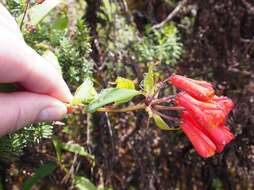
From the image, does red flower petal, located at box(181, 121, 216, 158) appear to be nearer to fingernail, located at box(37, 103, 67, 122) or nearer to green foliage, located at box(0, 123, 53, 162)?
fingernail, located at box(37, 103, 67, 122)

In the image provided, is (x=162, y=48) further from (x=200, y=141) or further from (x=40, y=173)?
(x=200, y=141)

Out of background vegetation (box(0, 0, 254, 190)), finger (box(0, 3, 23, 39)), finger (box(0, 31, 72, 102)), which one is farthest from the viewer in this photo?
background vegetation (box(0, 0, 254, 190))

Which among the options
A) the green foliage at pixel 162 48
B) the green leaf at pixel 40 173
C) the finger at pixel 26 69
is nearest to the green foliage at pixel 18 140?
the green leaf at pixel 40 173

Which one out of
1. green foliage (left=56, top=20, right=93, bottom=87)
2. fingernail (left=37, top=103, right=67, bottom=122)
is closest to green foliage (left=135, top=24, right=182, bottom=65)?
green foliage (left=56, top=20, right=93, bottom=87)

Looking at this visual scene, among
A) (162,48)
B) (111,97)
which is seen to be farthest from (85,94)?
(162,48)

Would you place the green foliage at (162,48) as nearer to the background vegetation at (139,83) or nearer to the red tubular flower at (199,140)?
the background vegetation at (139,83)

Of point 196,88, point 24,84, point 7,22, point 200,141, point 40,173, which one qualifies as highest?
point 7,22

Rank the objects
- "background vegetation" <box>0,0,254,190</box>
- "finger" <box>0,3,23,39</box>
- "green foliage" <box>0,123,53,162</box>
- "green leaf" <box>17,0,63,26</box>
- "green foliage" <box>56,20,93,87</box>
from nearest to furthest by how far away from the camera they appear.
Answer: "finger" <box>0,3,23,39</box>, "green foliage" <box>0,123,53,162</box>, "green leaf" <box>17,0,63,26</box>, "green foliage" <box>56,20,93,87</box>, "background vegetation" <box>0,0,254,190</box>

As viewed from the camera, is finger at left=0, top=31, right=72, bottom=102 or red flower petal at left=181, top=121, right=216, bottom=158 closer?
finger at left=0, top=31, right=72, bottom=102
